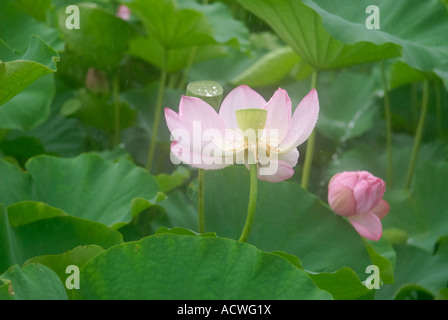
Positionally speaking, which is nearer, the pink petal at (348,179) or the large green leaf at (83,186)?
the pink petal at (348,179)

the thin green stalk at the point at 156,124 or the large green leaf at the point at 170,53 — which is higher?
the large green leaf at the point at 170,53

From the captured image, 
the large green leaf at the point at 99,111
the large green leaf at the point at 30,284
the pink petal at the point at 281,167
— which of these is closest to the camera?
the large green leaf at the point at 30,284

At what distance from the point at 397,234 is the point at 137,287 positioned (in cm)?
80

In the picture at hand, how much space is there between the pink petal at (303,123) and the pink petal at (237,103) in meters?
0.06

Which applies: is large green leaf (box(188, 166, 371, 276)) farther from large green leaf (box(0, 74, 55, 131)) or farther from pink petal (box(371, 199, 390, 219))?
large green leaf (box(0, 74, 55, 131))

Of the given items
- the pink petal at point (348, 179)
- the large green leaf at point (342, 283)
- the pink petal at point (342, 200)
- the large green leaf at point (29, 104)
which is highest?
the large green leaf at point (29, 104)

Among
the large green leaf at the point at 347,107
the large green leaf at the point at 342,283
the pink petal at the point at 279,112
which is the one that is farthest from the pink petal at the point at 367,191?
the large green leaf at the point at 347,107

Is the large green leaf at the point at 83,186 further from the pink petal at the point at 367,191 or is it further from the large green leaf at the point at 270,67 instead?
the large green leaf at the point at 270,67

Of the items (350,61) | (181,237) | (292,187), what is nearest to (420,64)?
(350,61)

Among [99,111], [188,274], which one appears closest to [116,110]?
[99,111]

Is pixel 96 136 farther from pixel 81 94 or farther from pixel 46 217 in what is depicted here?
pixel 46 217

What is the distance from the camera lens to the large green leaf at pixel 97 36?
53.9 inches

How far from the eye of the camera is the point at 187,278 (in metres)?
0.61

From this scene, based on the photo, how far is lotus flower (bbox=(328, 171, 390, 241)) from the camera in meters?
0.84
